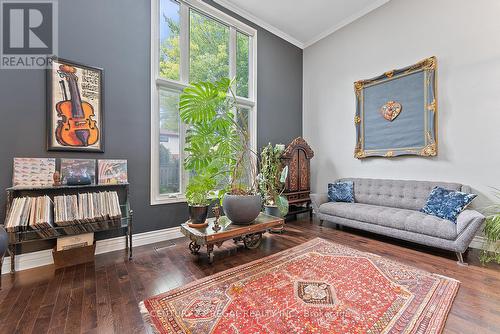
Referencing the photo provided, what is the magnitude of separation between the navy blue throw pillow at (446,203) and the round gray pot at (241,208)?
2330 mm

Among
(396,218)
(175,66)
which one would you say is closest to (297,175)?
(396,218)

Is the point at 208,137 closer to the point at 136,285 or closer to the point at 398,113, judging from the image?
the point at 136,285

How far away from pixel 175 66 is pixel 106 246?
8.92ft

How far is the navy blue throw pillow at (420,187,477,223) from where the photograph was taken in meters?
2.55

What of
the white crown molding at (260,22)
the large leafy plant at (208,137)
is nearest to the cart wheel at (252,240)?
the large leafy plant at (208,137)

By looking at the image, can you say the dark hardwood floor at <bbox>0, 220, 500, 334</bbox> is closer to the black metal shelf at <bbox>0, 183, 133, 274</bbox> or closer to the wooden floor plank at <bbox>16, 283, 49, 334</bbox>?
the wooden floor plank at <bbox>16, 283, 49, 334</bbox>

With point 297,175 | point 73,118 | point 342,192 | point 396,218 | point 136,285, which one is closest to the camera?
point 136,285

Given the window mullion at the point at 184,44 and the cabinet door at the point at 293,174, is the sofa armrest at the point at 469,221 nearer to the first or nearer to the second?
the cabinet door at the point at 293,174

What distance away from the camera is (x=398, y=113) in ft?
11.7

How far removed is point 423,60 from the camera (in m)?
3.27

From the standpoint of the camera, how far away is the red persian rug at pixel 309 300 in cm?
142

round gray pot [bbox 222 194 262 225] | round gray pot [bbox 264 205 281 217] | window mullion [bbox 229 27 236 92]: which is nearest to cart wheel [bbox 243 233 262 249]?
round gray pot [bbox 222 194 262 225]

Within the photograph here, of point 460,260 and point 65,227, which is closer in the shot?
point 65,227

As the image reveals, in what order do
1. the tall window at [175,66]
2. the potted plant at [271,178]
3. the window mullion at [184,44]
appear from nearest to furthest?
the tall window at [175,66]
the window mullion at [184,44]
the potted plant at [271,178]
